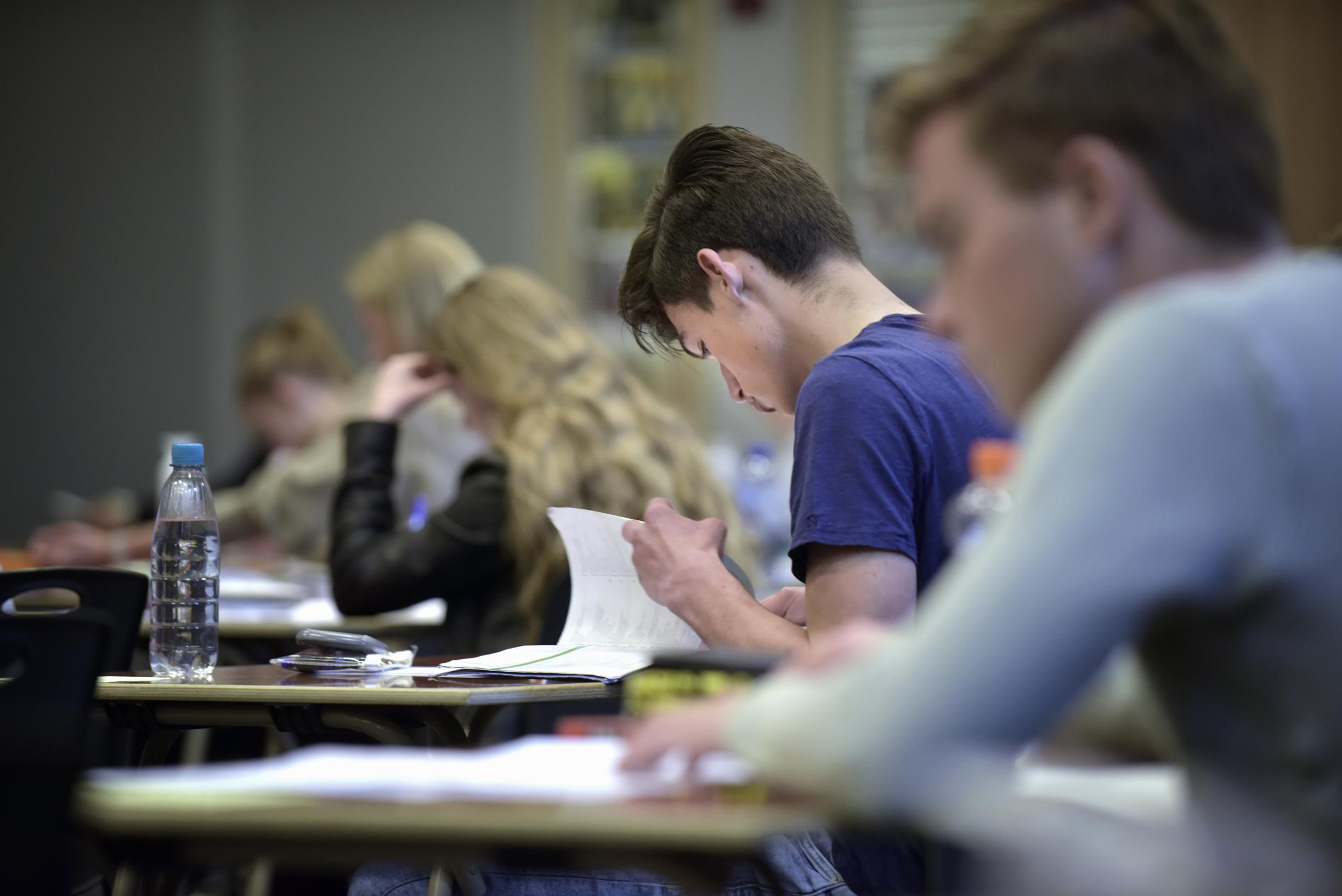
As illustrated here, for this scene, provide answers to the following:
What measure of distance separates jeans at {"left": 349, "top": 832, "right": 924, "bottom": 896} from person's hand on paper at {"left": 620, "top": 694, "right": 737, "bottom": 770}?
0.62 m

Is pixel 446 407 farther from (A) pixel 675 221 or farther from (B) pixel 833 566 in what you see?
(B) pixel 833 566

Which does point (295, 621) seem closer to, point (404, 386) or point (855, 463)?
point (404, 386)

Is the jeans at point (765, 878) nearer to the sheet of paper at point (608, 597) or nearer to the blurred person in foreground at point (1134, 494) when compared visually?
the sheet of paper at point (608, 597)

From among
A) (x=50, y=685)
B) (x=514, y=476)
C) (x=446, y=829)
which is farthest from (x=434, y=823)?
(x=514, y=476)

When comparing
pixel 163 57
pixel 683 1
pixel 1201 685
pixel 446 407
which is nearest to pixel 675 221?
pixel 1201 685

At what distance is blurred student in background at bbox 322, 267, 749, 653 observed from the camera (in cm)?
239

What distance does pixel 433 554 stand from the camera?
2.42 meters

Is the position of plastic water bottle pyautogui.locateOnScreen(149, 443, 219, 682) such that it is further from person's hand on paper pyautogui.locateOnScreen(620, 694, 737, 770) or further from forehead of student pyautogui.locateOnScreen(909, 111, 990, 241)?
forehead of student pyautogui.locateOnScreen(909, 111, 990, 241)

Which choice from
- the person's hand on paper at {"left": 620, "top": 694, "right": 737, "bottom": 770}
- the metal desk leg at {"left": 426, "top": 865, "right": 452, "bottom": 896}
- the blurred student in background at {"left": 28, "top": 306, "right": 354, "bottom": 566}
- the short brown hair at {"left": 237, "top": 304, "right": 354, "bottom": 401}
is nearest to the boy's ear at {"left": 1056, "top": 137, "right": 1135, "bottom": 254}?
the person's hand on paper at {"left": 620, "top": 694, "right": 737, "bottom": 770}

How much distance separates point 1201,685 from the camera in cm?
74

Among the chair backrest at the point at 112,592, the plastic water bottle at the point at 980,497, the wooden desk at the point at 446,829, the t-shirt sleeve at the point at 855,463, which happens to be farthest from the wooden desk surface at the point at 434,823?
the chair backrest at the point at 112,592

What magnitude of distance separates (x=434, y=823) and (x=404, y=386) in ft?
7.63

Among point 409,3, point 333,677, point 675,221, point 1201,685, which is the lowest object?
point 333,677

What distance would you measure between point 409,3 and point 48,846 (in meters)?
5.74
